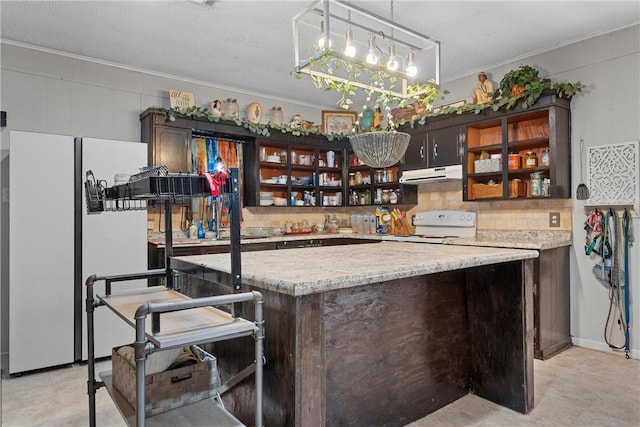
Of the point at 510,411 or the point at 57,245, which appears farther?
the point at 57,245

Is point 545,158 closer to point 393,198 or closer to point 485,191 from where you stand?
point 485,191

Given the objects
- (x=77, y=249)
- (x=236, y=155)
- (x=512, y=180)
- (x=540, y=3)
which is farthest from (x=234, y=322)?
(x=236, y=155)

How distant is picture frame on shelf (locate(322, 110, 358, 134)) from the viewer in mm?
5621

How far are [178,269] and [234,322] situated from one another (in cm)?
71

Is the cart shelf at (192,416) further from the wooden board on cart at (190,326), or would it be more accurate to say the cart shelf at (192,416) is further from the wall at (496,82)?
the wall at (496,82)

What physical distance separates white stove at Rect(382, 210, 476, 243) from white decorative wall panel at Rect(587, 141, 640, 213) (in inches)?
47.0

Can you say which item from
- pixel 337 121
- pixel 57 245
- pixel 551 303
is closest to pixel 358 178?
pixel 337 121

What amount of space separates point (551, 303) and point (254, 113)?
3.58 meters

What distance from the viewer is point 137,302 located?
1.80 metres

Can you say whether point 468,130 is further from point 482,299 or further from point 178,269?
point 178,269

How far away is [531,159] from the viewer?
379 centimetres

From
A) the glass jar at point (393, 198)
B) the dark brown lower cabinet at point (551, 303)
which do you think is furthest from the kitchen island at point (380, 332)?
the glass jar at point (393, 198)

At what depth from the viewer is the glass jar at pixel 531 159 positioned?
149 inches

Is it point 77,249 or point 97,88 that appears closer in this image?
point 77,249
